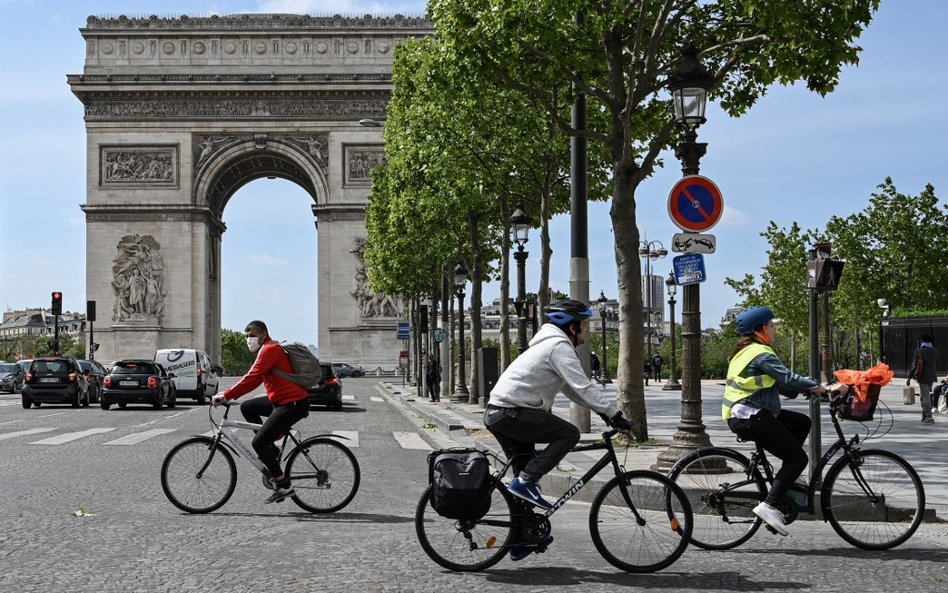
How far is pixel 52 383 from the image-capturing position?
31.6m

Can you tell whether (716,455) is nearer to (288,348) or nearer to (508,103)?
(288,348)

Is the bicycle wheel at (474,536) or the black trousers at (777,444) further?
the black trousers at (777,444)

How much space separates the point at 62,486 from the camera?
454 inches

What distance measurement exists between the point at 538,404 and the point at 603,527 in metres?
0.81

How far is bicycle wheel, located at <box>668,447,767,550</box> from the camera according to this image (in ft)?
25.6

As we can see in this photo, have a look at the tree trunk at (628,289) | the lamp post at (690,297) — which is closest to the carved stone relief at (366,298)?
the tree trunk at (628,289)

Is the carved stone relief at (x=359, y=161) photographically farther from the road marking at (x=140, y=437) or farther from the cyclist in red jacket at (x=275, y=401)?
the cyclist in red jacket at (x=275, y=401)

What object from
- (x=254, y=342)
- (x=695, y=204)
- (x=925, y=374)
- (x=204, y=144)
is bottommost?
(x=925, y=374)

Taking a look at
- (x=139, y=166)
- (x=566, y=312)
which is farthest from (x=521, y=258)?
(x=139, y=166)

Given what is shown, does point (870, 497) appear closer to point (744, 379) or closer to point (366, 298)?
point (744, 379)

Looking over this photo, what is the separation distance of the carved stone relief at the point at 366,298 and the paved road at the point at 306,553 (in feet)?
166

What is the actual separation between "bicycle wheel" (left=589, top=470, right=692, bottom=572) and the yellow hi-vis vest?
0.89m

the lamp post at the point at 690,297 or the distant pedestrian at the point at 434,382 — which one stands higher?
the lamp post at the point at 690,297

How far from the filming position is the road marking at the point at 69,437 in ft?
57.8
